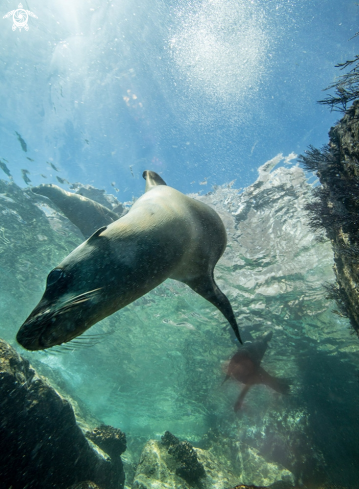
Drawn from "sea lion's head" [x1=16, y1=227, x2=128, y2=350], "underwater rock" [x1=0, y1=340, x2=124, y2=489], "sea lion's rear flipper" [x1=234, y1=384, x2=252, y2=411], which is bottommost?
"sea lion's rear flipper" [x1=234, y1=384, x2=252, y2=411]

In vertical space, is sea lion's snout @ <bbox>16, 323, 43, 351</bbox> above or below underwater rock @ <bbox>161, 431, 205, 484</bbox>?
above

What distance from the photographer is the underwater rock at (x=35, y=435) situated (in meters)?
3.62

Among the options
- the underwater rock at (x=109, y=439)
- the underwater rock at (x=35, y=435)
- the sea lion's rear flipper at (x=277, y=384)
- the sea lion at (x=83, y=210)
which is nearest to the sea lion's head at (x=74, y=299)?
the underwater rock at (x=35, y=435)

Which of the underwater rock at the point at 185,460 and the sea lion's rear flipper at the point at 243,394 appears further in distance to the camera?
the sea lion's rear flipper at the point at 243,394

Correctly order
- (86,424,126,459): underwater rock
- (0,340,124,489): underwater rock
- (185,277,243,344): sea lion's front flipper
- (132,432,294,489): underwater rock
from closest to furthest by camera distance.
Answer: (185,277,243,344): sea lion's front flipper
(0,340,124,489): underwater rock
(132,432,294,489): underwater rock
(86,424,126,459): underwater rock

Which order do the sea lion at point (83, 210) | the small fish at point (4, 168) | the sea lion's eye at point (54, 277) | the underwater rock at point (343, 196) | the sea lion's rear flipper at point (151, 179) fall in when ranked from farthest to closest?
the small fish at point (4, 168)
the sea lion at point (83, 210)
the underwater rock at point (343, 196)
the sea lion's rear flipper at point (151, 179)
the sea lion's eye at point (54, 277)

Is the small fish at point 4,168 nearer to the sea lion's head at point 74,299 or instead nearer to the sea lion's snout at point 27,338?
the sea lion's head at point 74,299

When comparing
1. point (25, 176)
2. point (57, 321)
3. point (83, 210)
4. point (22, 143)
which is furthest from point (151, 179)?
point (22, 143)

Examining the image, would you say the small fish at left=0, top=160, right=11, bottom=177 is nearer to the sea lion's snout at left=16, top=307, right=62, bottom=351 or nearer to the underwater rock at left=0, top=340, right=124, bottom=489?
the underwater rock at left=0, top=340, right=124, bottom=489

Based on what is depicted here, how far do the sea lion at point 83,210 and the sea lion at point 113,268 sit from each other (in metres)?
6.16

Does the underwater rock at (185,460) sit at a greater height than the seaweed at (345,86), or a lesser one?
lesser

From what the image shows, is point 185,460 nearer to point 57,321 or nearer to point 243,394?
point 57,321

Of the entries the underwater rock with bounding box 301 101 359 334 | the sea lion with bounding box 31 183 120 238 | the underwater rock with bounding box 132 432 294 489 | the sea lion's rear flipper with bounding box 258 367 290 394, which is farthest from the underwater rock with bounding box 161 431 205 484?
the sea lion's rear flipper with bounding box 258 367 290 394

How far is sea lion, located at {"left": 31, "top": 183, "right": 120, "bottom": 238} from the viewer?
7.79 metres
